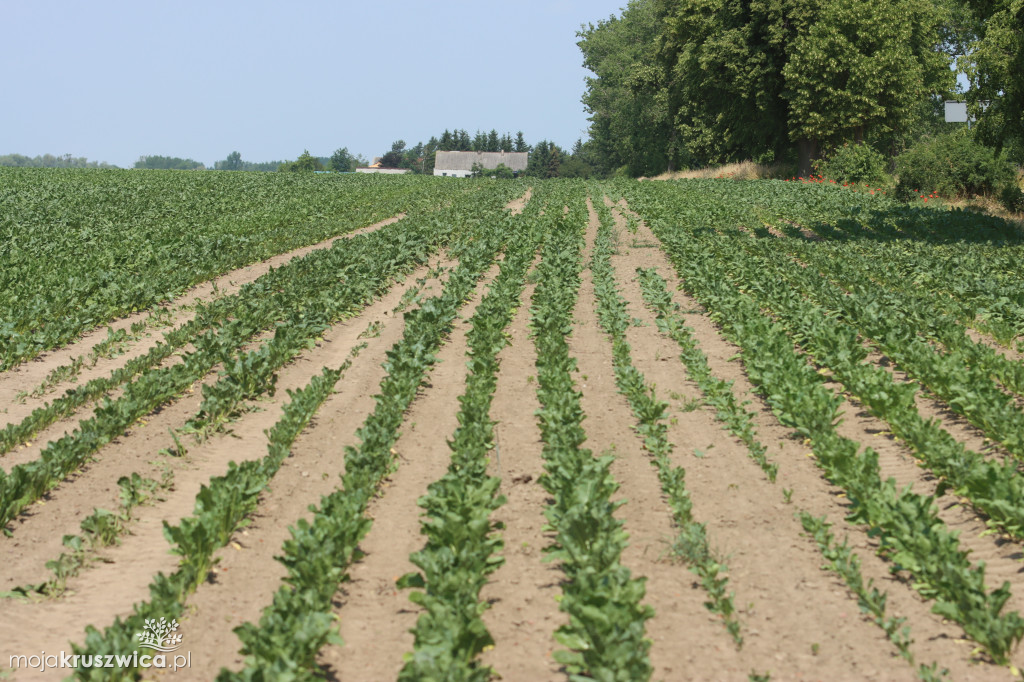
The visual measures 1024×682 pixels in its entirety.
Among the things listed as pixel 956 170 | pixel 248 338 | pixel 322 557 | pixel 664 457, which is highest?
pixel 956 170

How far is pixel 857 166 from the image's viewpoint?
37.5 metres

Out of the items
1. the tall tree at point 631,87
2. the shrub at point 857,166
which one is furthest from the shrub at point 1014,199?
the tall tree at point 631,87

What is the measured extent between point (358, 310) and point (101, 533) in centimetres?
817

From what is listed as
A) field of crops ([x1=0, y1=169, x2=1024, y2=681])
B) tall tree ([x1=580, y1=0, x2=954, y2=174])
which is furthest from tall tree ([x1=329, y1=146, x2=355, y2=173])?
Answer: field of crops ([x1=0, y1=169, x2=1024, y2=681])

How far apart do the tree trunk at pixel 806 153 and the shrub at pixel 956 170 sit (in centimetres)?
1484

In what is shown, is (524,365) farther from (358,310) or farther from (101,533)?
(101,533)

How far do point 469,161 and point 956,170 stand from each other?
123m

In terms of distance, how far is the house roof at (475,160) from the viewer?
14600 cm

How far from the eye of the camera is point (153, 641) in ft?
16.2

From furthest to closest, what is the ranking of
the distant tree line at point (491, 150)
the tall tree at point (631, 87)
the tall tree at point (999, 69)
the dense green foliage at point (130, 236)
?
1. the distant tree line at point (491, 150)
2. the tall tree at point (631, 87)
3. the tall tree at point (999, 69)
4. the dense green foliage at point (130, 236)

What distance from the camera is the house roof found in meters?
146

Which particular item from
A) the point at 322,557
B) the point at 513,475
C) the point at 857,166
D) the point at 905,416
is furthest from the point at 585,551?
the point at 857,166

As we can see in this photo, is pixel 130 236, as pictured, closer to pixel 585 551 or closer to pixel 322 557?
pixel 322 557

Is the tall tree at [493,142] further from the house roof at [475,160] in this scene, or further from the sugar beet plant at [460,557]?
the sugar beet plant at [460,557]
